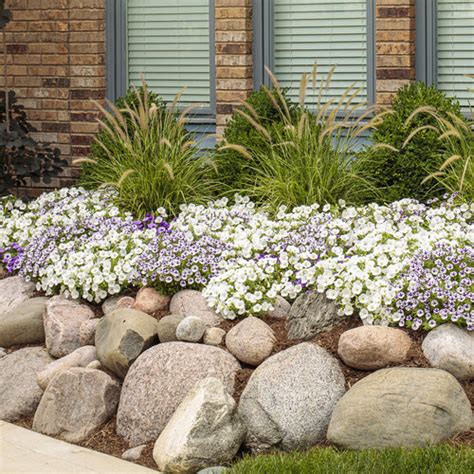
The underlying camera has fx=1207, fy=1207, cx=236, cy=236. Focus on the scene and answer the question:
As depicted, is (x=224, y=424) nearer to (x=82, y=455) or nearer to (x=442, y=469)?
(x=82, y=455)

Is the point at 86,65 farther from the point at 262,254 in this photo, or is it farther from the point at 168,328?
the point at 168,328

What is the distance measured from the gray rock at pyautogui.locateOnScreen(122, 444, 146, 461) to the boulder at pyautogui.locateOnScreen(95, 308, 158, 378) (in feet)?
2.07

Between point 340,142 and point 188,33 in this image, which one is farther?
point 188,33

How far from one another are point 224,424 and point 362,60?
4214 millimetres

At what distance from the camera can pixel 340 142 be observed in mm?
8945

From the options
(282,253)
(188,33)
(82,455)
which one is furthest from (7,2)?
(82,455)

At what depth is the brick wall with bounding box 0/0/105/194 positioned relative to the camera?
1026 centimetres

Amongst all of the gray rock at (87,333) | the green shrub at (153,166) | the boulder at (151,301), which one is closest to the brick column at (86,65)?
the green shrub at (153,166)

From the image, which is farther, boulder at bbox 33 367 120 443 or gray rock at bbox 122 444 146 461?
boulder at bbox 33 367 120 443

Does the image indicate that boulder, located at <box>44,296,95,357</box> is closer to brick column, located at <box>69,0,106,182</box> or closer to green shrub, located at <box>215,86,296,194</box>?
green shrub, located at <box>215,86,296,194</box>

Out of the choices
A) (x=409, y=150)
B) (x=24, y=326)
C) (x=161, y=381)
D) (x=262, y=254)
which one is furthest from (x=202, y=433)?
(x=409, y=150)

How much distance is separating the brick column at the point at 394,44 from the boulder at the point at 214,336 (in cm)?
292

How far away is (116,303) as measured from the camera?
7.64 m

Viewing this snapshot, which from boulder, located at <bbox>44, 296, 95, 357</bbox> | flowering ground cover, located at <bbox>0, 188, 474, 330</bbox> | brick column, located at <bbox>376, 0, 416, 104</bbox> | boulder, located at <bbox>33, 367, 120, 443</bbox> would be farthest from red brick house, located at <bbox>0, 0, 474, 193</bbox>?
boulder, located at <bbox>33, 367, 120, 443</bbox>
